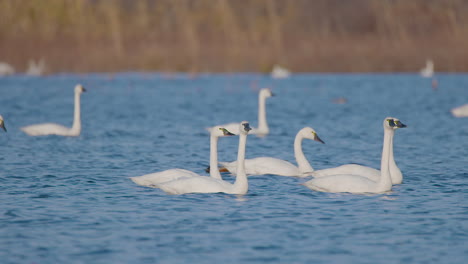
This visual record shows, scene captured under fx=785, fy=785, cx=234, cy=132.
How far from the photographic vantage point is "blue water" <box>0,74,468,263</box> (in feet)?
29.1

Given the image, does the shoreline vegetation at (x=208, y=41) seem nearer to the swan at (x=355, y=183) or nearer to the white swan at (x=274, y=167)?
the white swan at (x=274, y=167)

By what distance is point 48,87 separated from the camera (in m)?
47.8

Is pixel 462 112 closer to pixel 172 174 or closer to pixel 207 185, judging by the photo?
pixel 172 174

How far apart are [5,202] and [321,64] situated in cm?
4930

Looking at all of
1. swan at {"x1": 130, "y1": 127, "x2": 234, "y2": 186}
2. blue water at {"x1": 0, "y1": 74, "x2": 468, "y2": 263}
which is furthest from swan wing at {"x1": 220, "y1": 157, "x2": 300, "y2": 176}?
swan at {"x1": 130, "y1": 127, "x2": 234, "y2": 186}

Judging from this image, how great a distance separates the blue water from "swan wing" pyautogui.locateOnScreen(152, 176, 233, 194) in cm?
11

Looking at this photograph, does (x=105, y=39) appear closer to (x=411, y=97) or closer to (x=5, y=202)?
(x=411, y=97)

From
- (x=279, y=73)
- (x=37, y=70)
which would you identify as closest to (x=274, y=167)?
(x=279, y=73)

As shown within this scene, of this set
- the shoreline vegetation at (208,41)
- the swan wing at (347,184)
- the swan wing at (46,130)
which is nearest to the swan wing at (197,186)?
the swan wing at (347,184)

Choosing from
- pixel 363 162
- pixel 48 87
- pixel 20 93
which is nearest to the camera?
pixel 363 162

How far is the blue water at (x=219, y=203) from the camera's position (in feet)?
29.1

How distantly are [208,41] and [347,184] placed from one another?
185 feet

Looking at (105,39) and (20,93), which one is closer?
(20,93)

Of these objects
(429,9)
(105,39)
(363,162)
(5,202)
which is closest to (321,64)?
(105,39)
